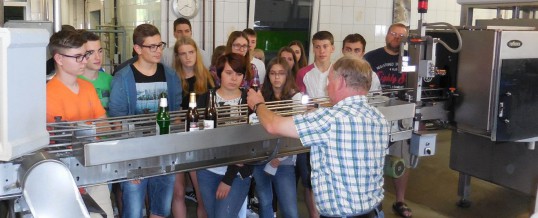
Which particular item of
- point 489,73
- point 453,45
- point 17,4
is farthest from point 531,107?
point 17,4

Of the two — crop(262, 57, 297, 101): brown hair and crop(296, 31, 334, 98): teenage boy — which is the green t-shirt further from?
crop(296, 31, 334, 98): teenage boy

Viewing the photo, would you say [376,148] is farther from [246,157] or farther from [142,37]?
[142,37]

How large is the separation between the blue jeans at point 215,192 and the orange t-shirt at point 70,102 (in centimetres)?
66

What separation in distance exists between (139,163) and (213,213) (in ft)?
3.22

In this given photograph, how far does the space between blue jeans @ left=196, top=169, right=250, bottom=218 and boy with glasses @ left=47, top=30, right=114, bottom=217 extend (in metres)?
0.60

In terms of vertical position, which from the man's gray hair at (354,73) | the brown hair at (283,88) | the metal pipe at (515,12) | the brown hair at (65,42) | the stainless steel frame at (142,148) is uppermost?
the metal pipe at (515,12)

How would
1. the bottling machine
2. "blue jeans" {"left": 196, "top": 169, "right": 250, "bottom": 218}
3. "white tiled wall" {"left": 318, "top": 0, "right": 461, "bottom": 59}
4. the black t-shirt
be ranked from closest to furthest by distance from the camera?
the bottling machine
"blue jeans" {"left": 196, "top": 169, "right": 250, "bottom": 218}
the black t-shirt
"white tiled wall" {"left": 318, "top": 0, "right": 461, "bottom": 59}

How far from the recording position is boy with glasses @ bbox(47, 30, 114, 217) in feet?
7.53

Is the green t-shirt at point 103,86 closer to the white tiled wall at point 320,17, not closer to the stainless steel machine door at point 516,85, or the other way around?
the white tiled wall at point 320,17

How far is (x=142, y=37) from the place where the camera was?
112 inches

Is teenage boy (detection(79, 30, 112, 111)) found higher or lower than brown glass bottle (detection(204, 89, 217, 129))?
higher

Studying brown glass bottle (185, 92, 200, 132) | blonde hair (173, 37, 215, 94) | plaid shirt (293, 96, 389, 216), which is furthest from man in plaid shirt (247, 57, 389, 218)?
blonde hair (173, 37, 215, 94)

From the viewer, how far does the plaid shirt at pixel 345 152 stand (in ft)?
6.45

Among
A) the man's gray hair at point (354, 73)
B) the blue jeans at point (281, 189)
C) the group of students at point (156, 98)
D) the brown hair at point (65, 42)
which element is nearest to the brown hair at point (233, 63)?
the group of students at point (156, 98)
